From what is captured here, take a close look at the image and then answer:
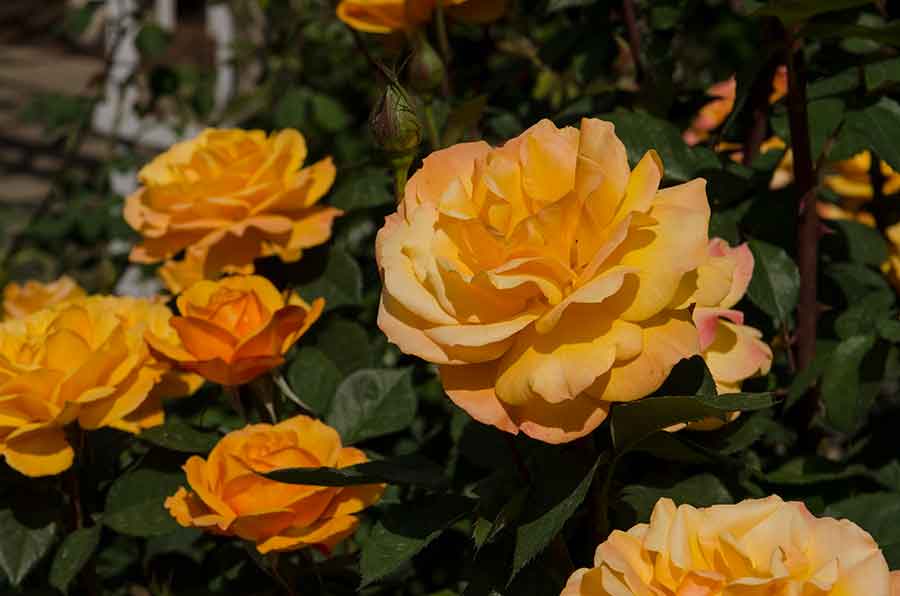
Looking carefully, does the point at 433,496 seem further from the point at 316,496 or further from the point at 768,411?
the point at 768,411

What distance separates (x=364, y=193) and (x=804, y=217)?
0.39 metres

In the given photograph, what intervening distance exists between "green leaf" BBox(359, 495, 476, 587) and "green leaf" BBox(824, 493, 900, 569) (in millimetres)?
264

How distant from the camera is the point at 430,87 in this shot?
1.06 meters

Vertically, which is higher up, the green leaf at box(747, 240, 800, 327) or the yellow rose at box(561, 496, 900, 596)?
the yellow rose at box(561, 496, 900, 596)

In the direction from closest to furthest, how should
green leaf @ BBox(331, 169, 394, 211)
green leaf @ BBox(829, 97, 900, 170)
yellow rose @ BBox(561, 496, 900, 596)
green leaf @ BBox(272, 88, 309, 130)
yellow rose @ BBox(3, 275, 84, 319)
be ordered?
1. yellow rose @ BBox(561, 496, 900, 596)
2. green leaf @ BBox(829, 97, 900, 170)
3. green leaf @ BBox(331, 169, 394, 211)
4. yellow rose @ BBox(3, 275, 84, 319)
5. green leaf @ BBox(272, 88, 309, 130)

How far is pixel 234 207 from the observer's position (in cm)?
103

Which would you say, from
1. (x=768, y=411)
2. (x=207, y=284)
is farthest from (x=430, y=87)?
(x=768, y=411)

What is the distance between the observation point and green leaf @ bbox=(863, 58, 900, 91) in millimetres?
904

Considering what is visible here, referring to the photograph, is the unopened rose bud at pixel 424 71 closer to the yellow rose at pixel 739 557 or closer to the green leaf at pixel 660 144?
the green leaf at pixel 660 144

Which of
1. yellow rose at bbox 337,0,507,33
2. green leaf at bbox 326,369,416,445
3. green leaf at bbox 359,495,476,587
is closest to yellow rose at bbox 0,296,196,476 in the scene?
green leaf at bbox 326,369,416,445

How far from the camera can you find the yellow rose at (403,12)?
1131mm

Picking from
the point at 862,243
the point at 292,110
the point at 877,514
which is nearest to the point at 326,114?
the point at 292,110

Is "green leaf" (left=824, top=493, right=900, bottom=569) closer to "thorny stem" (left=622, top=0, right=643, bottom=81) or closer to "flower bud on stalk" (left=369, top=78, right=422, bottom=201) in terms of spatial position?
"flower bud on stalk" (left=369, top=78, right=422, bottom=201)

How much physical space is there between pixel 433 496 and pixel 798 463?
33 centimetres
